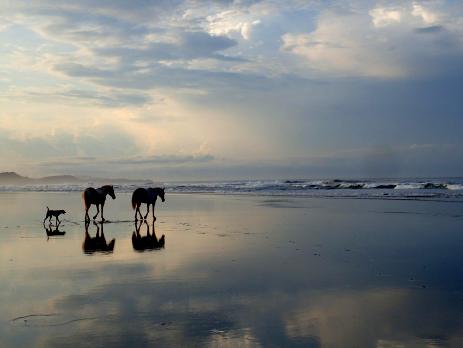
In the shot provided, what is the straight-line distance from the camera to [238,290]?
6371 millimetres

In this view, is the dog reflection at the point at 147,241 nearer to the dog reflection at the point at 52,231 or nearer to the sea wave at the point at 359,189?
the dog reflection at the point at 52,231

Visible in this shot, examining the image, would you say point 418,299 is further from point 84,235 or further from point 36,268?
point 84,235

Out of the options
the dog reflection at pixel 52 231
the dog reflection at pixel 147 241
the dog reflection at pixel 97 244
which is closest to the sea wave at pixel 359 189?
the dog reflection at pixel 147 241

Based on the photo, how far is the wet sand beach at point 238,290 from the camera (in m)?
4.68

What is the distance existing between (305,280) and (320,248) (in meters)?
3.02

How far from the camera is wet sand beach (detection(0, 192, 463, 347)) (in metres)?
4.68

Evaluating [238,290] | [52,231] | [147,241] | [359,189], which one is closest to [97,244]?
[147,241]

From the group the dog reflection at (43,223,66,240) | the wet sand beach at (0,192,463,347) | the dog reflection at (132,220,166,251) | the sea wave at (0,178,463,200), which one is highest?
the sea wave at (0,178,463,200)

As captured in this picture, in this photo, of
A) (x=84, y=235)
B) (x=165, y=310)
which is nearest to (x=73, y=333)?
(x=165, y=310)

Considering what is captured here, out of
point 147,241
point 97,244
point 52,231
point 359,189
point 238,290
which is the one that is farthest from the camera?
point 359,189

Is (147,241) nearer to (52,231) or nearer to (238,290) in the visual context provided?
(52,231)

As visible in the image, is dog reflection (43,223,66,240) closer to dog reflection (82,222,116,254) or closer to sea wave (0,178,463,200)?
dog reflection (82,222,116,254)

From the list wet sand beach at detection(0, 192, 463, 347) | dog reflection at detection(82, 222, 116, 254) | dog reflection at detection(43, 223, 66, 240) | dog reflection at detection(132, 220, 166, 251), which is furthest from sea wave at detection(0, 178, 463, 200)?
dog reflection at detection(82, 222, 116, 254)

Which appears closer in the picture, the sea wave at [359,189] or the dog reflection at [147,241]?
the dog reflection at [147,241]
